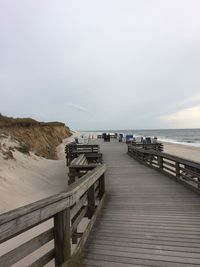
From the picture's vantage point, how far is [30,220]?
2.89 metres

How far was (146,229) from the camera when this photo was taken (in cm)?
532

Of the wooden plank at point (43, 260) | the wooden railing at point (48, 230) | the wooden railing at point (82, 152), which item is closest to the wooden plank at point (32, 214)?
the wooden railing at point (48, 230)

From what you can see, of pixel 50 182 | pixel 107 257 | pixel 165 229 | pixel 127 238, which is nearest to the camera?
pixel 107 257

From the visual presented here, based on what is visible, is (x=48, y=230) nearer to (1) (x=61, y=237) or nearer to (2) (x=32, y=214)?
(1) (x=61, y=237)

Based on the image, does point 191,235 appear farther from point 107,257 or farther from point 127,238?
point 107,257

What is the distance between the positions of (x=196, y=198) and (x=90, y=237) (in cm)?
379

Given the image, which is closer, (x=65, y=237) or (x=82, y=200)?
(x=65, y=237)

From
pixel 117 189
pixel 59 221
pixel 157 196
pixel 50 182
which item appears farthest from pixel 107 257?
pixel 50 182

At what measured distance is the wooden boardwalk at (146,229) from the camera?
4.11 meters

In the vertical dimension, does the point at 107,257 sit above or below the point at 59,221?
below

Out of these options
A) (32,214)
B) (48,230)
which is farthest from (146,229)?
(32,214)

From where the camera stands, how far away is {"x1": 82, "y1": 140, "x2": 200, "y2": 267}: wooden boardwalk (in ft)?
13.5

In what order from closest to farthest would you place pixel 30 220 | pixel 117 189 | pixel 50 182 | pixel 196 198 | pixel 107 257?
pixel 30 220
pixel 107 257
pixel 196 198
pixel 117 189
pixel 50 182

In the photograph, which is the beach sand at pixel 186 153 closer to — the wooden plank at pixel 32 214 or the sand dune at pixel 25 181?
the sand dune at pixel 25 181
